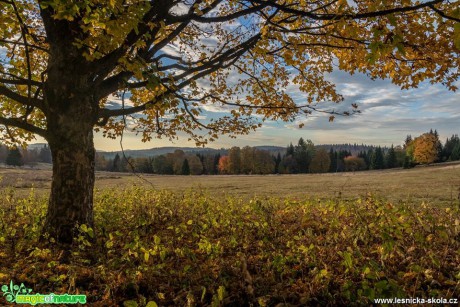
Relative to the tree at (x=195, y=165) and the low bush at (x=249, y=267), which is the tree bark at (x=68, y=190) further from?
the tree at (x=195, y=165)

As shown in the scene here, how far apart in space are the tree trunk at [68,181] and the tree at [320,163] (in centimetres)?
9273

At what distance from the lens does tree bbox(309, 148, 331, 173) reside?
95.8 m

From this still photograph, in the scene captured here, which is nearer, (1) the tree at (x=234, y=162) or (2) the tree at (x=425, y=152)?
(2) the tree at (x=425, y=152)

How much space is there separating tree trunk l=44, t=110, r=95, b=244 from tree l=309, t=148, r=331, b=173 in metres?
92.7

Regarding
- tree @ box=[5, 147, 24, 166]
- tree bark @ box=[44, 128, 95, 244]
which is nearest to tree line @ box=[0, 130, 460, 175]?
tree @ box=[5, 147, 24, 166]

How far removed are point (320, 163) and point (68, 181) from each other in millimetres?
95956

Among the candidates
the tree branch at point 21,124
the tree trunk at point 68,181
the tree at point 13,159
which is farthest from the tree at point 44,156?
the tree trunk at point 68,181

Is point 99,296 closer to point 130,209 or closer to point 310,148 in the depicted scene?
point 130,209

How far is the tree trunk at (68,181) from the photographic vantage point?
5.83 meters

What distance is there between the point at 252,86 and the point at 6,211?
8215mm

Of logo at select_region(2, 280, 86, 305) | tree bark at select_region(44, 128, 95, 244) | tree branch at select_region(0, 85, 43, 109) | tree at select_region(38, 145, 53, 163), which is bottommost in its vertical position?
logo at select_region(2, 280, 86, 305)

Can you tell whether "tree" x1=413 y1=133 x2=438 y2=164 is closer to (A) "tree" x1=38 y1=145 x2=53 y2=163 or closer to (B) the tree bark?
Result: (B) the tree bark

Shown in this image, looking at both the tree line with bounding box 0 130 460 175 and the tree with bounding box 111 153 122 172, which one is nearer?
the tree line with bounding box 0 130 460 175

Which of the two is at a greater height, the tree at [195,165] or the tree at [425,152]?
the tree at [425,152]
